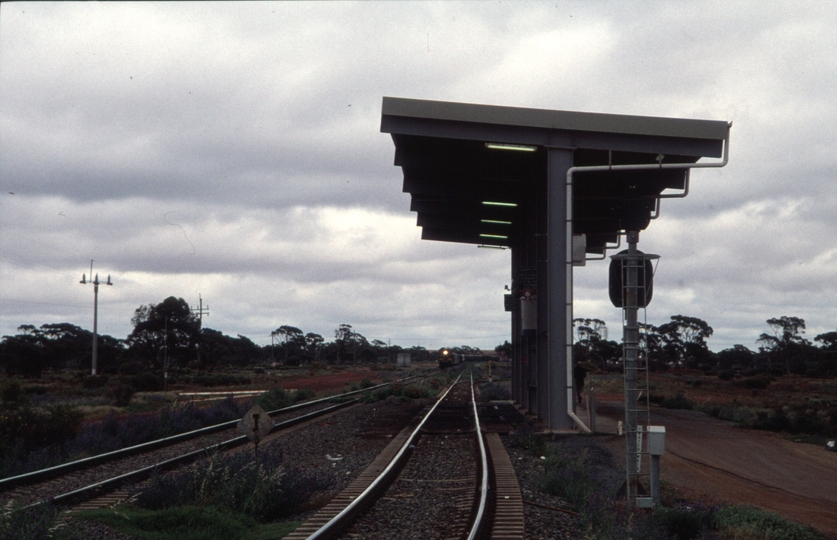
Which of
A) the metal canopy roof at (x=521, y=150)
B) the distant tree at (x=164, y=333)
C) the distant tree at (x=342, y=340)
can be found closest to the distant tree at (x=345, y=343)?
the distant tree at (x=342, y=340)

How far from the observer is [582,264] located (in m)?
20.8

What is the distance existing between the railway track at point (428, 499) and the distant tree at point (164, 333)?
66.9m

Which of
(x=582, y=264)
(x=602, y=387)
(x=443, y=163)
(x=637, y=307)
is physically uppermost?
(x=443, y=163)

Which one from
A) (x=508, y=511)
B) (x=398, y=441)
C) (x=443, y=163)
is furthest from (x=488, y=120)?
(x=508, y=511)

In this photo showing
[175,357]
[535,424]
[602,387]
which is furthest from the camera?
[175,357]

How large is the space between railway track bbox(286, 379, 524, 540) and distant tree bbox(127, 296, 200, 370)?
66.9m

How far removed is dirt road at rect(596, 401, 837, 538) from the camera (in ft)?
43.9

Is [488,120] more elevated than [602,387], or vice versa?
[488,120]

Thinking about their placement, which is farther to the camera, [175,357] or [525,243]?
[175,357]

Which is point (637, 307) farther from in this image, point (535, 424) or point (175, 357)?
point (175, 357)

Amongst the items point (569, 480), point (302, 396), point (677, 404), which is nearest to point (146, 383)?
point (302, 396)

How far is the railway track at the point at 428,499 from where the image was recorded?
8.92m

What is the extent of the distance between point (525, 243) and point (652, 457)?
63.3ft

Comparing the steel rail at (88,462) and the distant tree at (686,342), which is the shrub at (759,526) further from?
the distant tree at (686,342)
